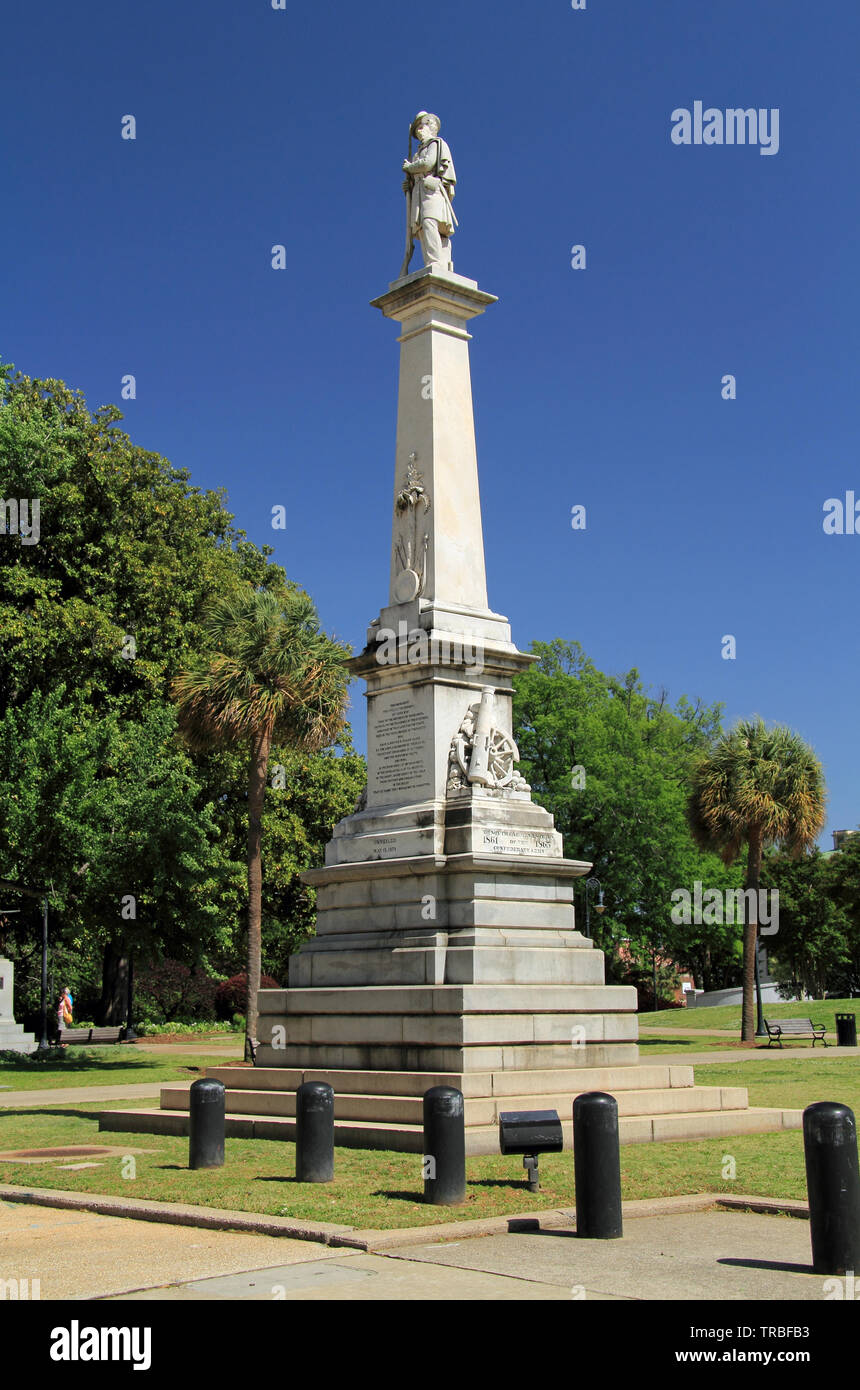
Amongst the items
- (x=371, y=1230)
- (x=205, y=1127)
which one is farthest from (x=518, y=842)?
(x=371, y=1230)

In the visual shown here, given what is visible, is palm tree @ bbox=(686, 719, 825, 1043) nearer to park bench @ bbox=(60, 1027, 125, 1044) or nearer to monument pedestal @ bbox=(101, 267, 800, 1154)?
monument pedestal @ bbox=(101, 267, 800, 1154)

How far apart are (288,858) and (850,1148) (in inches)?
1265

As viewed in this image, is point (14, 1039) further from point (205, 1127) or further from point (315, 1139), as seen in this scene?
point (315, 1139)

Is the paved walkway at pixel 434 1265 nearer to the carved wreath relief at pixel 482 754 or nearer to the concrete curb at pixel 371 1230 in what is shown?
the concrete curb at pixel 371 1230

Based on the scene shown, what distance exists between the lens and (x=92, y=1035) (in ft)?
130

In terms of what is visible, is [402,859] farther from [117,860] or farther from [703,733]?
[703,733]

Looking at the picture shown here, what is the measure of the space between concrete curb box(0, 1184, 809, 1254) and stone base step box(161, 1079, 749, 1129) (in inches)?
99.5

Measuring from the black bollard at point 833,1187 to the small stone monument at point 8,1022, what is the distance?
31476 millimetres

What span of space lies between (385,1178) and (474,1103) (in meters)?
2.04

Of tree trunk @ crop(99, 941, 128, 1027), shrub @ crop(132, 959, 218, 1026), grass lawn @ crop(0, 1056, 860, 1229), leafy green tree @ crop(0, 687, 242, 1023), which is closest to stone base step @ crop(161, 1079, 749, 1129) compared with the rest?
grass lawn @ crop(0, 1056, 860, 1229)

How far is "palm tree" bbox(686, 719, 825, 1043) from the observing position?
107 feet

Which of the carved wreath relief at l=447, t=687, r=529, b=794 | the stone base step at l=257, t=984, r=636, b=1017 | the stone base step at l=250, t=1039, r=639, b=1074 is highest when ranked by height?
the carved wreath relief at l=447, t=687, r=529, b=794

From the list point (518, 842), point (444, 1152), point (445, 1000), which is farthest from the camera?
point (518, 842)

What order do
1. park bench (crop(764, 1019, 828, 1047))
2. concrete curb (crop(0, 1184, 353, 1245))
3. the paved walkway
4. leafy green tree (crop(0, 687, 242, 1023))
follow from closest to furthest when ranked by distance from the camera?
the paved walkway < concrete curb (crop(0, 1184, 353, 1245)) < leafy green tree (crop(0, 687, 242, 1023)) < park bench (crop(764, 1019, 828, 1047))
